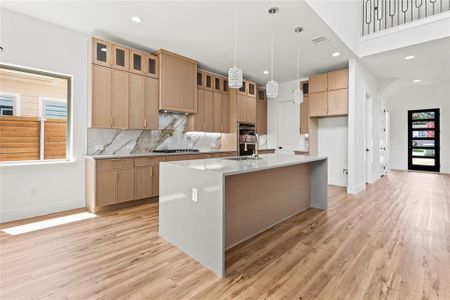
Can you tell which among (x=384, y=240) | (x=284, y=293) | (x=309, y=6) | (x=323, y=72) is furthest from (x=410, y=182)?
(x=284, y=293)

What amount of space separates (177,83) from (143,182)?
2.08 metres

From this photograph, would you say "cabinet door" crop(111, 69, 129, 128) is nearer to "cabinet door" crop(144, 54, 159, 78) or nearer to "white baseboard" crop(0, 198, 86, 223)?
"cabinet door" crop(144, 54, 159, 78)

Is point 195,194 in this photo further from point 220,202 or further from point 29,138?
point 29,138

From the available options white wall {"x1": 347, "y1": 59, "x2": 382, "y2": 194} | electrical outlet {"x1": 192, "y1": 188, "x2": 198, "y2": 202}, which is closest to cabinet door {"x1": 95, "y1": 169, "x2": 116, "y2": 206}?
electrical outlet {"x1": 192, "y1": 188, "x2": 198, "y2": 202}

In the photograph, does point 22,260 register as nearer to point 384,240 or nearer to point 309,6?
point 384,240

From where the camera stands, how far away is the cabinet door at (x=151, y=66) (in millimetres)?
4156

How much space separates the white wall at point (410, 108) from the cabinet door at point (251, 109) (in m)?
6.24

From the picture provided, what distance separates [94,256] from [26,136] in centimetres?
247

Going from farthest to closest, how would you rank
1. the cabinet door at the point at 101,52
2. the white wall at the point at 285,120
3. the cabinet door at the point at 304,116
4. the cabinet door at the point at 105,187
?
the white wall at the point at 285,120, the cabinet door at the point at 304,116, the cabinet door at the point at 101,52, the cabinet door at the point at 105,187

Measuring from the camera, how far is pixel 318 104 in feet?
17.8

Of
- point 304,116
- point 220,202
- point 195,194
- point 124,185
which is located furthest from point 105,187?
point 304,116

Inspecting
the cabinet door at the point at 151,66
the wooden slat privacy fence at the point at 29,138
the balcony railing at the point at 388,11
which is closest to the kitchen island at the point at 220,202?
the wooden slat privacy fence at the point at 29,138

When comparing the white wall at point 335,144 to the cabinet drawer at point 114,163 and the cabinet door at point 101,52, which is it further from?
the cabinet door at point 101,52

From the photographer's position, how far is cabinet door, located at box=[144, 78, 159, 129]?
419cm
